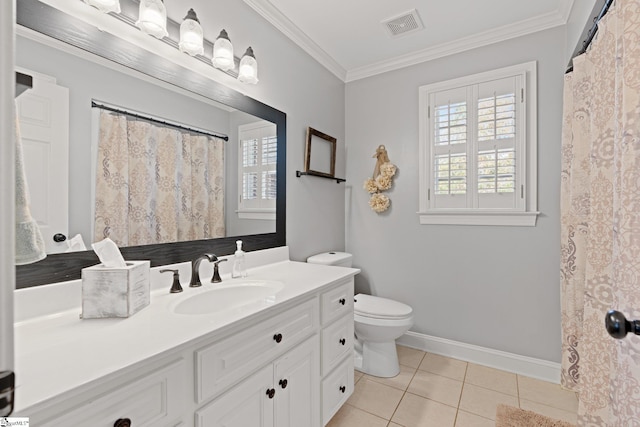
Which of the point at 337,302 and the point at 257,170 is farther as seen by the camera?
the point at 257,170

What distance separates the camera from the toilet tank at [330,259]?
2.26m

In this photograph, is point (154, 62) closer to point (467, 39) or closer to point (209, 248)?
point (209, 248)

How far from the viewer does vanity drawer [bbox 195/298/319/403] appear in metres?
0.89

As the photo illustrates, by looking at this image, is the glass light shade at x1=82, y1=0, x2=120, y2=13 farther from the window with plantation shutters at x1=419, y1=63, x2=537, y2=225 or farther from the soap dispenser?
the window with plantation shutters at x1=419, y1=63, x2=537, y2=225

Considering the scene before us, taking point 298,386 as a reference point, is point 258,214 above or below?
above

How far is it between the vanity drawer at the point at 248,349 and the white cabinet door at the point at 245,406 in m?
0.03

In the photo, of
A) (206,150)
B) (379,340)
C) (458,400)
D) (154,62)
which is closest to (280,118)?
(206,150)

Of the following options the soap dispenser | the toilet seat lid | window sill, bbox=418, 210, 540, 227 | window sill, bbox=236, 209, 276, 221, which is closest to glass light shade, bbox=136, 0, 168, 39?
window sill, bbox=236, 209, 276, 221

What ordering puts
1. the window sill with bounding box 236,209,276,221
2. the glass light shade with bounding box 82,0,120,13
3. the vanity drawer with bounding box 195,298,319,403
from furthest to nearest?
the window sill with bounding box 236,209,276,221 → the glass light shade with bounding box 82,0,120,13 → the vanity drawer with bounding box 195,298,319,403

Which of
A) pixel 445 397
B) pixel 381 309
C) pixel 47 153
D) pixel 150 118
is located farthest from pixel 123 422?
pixel 445 397

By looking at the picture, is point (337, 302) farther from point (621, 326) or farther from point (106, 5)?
point (106, 5)

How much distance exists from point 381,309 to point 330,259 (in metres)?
0.52

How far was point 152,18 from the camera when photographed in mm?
1226

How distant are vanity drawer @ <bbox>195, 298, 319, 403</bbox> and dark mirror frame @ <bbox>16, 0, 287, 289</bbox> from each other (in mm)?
585
